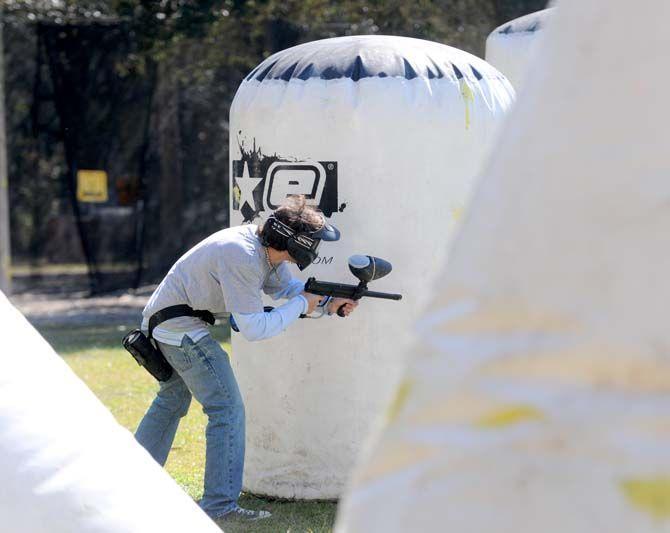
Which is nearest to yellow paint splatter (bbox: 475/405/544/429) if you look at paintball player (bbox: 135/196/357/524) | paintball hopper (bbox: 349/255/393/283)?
paintball player (bbox: 135/196/357/524)

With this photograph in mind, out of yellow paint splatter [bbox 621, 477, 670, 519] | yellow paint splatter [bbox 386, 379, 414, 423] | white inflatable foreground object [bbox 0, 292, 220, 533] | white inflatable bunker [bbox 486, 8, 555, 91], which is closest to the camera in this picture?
yellow paint splatter [bbox 621, 477, 670, 519]

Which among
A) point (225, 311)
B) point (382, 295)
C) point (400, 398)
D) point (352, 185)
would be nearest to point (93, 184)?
point (352, 185)

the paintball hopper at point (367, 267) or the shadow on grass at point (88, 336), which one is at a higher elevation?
the paintball hopper at point (367, 267)

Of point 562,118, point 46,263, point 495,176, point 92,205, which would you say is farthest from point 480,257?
point 46,263

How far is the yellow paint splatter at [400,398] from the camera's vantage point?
5.52 ft

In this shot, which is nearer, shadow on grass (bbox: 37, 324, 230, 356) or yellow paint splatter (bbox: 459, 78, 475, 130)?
yellow paint splatter (bbox: 459, 78, 475, 130)

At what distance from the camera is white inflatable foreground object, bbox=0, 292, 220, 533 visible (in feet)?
10.2

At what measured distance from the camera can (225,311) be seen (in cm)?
535

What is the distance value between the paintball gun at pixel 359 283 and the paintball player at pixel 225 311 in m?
0.04

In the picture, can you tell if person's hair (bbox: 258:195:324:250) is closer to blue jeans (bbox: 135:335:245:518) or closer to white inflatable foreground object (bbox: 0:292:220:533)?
blue jeans (bbox: 135:335:245:518)

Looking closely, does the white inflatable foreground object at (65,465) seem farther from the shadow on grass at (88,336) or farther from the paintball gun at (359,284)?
the shadow on grass at (88,336)

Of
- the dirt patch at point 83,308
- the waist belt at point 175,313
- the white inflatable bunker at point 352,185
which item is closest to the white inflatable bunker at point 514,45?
the white inflatable bunker at point 352,185

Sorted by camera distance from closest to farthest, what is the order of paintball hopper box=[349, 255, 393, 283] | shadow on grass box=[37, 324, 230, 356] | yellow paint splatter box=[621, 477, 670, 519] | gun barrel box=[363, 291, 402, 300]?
yellow paint splatter box=[621, 477, 670, 519], paintball hopper box=[349, 255, 393, 283], gun barrel box=[363, 291, 402, 300], shadow on grass box=[37, 324, 230, 356]

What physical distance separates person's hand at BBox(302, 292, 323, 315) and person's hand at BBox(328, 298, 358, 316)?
0.07 metres
